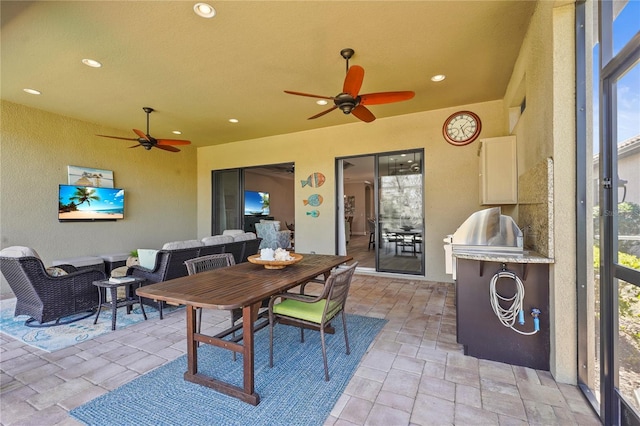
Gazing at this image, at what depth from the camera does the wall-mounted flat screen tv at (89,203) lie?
505cm

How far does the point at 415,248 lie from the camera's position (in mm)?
5316

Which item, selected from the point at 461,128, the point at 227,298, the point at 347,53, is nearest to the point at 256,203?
the point at 461,128

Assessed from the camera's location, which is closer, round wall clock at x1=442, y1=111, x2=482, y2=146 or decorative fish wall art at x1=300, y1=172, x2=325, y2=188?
round wall clock at x1=442, y1=111, x2=482, y2=146

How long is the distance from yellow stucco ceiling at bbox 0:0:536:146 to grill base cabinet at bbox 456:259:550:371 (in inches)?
88.7

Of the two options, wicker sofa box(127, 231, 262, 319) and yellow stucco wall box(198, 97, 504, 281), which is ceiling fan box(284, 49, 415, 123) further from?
yellow stucco wall box(198, 97, 504, 281)

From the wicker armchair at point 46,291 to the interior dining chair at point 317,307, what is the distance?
2489 millimetres

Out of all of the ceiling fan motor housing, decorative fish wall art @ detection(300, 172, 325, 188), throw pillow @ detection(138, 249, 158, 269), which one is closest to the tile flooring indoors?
throw pillow @ detection(138, 249, 158, 269)

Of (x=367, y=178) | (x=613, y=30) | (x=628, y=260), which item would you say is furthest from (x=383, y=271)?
(x=367, y=178)

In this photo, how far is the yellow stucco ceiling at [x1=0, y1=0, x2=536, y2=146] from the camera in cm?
246

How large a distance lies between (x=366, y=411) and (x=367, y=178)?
1060 centimetres

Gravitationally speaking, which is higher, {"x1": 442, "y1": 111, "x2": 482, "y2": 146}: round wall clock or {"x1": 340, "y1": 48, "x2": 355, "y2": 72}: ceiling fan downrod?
{"x1": 340, "y1": 48, "x2": 355, "y2": 72}: ceiling fan downrod

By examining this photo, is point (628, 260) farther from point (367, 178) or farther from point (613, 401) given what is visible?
point (367, 178)

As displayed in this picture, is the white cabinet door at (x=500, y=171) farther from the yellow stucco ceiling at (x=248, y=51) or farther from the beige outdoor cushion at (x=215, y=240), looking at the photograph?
the beige outdoor cushion at (x=215, y=240)

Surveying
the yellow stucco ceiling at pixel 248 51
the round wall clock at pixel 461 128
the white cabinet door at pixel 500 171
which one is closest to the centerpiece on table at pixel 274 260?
the yellow stucco ceiling at pixel 248 51
